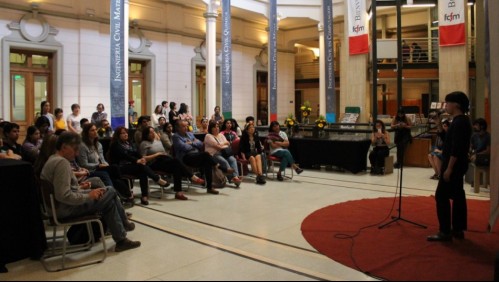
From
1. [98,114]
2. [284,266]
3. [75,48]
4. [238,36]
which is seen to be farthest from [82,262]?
[238,36]

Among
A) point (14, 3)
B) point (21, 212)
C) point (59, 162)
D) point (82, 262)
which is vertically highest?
point (14, 3)

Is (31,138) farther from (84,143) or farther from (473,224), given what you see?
(473,224)

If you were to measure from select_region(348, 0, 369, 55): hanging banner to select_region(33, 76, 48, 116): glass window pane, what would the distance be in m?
10.5

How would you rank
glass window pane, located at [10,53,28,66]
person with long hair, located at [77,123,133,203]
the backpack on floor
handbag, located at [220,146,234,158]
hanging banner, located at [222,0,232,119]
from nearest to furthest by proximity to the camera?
1. person with long hair, located at [77,123,133,203]
2. the backpack on floor
3. handbag, located at [220,146,234,158]
4. glass window pane, located at [10,53,28,66]
5. hanging banner, located at [222,0,232,119]

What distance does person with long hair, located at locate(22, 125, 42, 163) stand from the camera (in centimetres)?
566

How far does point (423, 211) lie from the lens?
5.83m

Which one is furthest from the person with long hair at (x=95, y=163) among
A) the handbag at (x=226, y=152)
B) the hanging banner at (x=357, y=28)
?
the hanging banner at (x=357, y=28)

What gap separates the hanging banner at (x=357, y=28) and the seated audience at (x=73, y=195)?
1283 cm

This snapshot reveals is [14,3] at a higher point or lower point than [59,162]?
higher

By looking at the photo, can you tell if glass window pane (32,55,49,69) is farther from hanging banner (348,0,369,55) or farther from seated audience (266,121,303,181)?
hanging banner (348,0,369,55)

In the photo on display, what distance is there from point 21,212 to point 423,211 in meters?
4.90

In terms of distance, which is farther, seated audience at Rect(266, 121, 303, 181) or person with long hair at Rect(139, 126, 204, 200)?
seated audience at Rect(266, 121, 303, 181)

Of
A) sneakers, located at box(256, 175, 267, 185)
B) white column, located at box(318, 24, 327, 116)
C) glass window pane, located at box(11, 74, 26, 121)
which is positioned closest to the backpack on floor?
sneakers, located at box(256, 175, 267, 185)

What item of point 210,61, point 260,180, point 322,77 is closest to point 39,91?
point 210,61
